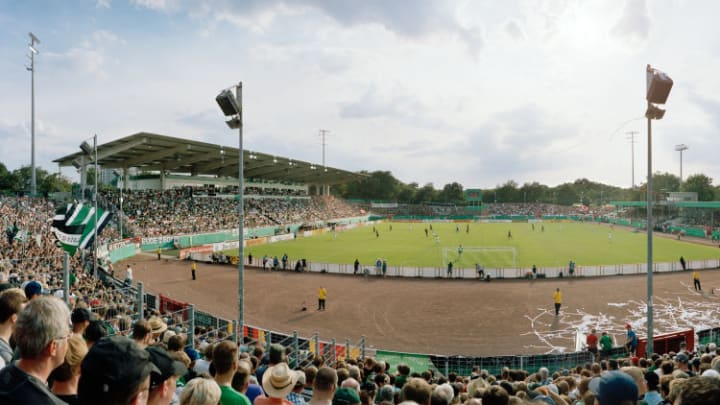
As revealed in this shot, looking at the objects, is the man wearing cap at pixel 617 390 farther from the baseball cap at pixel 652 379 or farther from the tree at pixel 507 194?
the tree at pixel 507 194

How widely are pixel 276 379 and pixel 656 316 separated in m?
23.7

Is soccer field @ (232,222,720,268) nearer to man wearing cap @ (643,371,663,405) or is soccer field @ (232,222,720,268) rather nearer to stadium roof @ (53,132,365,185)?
stadium roof @ (53,132,365,185)

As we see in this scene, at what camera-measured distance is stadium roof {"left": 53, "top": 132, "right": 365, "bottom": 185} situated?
42.9 m

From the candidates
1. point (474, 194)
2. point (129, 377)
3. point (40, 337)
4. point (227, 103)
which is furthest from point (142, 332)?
point (474, 194)

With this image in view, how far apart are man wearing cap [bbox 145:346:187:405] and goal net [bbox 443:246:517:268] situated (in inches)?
1352

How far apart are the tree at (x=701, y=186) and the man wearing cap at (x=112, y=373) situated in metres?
139

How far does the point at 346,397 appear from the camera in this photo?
4379 mm

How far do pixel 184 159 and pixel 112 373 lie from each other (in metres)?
56.6

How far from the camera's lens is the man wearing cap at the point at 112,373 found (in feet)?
7.51

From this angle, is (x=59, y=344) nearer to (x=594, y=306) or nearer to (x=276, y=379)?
(x=276, y=379)

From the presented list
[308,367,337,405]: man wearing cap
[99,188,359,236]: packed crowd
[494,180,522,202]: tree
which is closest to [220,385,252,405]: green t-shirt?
[308,367,337,405]: man wearing cap

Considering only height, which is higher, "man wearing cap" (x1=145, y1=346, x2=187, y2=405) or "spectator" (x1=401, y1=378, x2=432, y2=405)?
"man wearing cap" (x1=145, y1=346, x2=187, y2=405)

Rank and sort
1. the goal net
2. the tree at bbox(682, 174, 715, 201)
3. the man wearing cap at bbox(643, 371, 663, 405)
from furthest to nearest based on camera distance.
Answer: the tree at bbox(682, 174, 715, 201), the goal net, the man wearing cap at bbox(643, 371, 663, 405)

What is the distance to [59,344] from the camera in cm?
278
